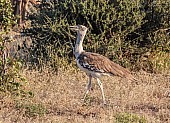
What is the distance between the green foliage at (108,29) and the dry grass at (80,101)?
3.92ft

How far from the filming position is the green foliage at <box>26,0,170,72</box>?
41.5ft

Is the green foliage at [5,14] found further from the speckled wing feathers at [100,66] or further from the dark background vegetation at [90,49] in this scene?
the speckled wing feathers at [100,66]

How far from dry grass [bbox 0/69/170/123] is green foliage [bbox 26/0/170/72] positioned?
1194 millimetres

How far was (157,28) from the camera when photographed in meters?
13.3

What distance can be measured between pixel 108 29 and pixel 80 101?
12.5 ft

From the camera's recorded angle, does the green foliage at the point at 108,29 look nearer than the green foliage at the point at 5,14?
No

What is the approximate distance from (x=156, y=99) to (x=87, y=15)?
3.82 m

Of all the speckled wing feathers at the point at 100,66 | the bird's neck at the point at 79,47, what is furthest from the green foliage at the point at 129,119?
the bird's neck at the point at 79,47

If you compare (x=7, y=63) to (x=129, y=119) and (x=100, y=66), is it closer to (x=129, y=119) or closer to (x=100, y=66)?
(x=100, y=66)

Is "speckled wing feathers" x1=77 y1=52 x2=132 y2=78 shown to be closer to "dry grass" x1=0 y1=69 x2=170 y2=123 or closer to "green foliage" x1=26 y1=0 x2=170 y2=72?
"dry grass" x1=0 y1=69 x2=170 y2=123

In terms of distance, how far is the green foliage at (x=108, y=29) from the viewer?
1266 centimetres

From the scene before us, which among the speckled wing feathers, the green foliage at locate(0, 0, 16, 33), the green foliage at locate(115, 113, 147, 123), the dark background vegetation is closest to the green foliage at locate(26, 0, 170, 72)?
the dark background vegetation

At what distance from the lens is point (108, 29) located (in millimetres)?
12750

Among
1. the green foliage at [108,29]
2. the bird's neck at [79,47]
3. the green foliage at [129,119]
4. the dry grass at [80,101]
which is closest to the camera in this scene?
the green foliage at [129,119]
